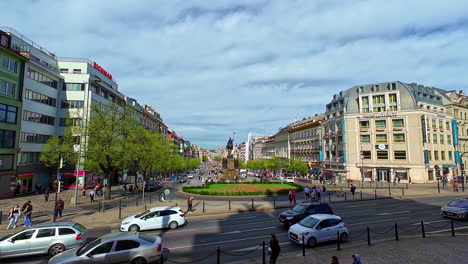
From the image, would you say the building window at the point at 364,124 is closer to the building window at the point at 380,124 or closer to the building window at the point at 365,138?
the building window at the point at 380,124

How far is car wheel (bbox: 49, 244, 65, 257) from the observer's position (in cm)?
1212

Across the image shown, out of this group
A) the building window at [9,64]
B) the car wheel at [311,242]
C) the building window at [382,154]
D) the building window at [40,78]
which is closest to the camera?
the car wheel at [311,242]

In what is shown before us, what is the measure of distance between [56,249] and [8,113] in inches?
1297

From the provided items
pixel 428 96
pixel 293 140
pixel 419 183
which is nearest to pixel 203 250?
pixel 419 183

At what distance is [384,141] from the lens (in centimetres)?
5609

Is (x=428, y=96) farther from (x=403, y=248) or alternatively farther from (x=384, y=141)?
(x=403, y=248)

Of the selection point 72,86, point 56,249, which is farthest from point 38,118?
point 56,249

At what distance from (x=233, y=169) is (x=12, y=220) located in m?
34.0

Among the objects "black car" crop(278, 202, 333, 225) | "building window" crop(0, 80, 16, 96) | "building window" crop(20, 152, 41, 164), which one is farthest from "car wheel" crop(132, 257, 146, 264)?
"building window" crop(20, 152, 41, 164)

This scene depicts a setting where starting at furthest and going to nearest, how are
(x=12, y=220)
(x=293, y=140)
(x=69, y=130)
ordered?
(x=293, y=140) < (x=69, y=130) < (x=12, y=220)

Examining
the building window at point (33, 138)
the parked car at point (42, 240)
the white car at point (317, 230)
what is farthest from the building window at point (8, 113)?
Result: the white car at point (317, 230)

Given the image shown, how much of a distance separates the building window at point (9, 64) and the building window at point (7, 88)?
206 cm

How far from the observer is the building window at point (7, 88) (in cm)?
3353

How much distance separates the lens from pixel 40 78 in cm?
4131
